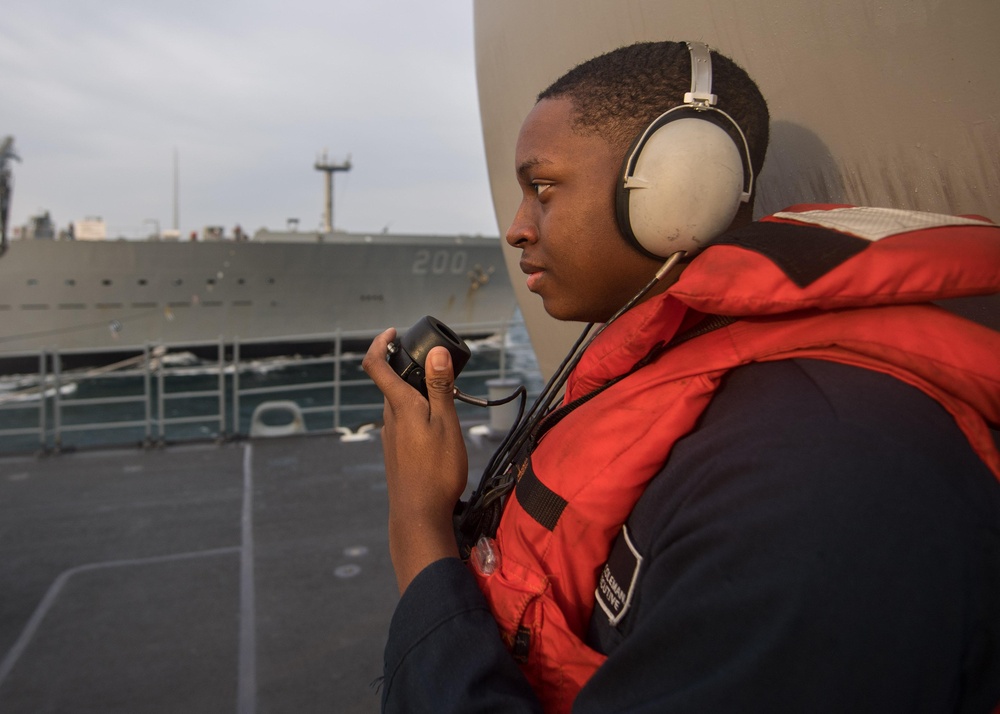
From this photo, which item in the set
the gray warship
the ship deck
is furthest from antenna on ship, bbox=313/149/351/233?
the ship deck

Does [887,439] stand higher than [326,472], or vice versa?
[887,439]

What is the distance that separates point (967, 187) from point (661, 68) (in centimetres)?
46

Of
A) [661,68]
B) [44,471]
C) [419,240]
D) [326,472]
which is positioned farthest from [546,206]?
[419,240]

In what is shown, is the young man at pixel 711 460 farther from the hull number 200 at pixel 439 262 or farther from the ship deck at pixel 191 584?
the hull number 200 at pixel 439 262

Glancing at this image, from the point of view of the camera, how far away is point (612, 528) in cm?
69

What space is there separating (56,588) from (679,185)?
11.6 feet

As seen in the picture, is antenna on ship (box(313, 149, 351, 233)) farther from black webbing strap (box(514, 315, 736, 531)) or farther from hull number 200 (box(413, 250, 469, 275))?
black webbing strap (box(514, 315, 736, 531))

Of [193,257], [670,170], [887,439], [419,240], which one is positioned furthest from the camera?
[419,240]

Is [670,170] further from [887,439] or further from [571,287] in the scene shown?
[887,439]

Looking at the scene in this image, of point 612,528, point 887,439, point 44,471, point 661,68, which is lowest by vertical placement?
point 44,471

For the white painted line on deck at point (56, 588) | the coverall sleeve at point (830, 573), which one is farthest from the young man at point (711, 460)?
Answer: the white painted line on deck at point (56, 588)

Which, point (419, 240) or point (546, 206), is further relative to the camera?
point (419, 240)

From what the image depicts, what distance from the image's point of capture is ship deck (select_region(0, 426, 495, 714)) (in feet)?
7.68

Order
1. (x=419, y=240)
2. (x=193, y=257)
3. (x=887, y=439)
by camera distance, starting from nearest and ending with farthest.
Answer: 1. (x=887, y=439)
2. (x=193, y=257)
3. (x=419, y=240)
